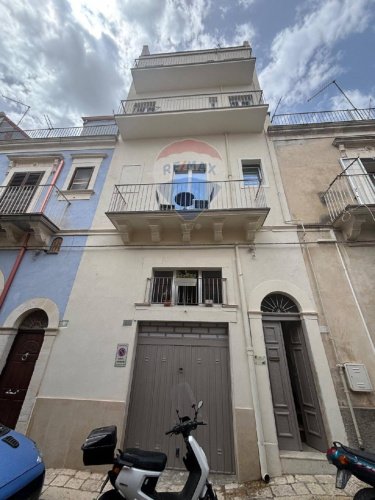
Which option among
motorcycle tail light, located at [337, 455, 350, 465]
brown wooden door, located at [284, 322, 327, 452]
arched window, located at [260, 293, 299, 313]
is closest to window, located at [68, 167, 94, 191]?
arched window, located at [260, 293, 299, 313]

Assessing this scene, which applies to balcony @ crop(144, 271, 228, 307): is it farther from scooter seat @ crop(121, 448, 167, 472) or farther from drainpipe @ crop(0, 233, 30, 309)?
drainpipe @ crop(0, 233, 30, 309)

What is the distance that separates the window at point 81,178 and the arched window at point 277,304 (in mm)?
6758

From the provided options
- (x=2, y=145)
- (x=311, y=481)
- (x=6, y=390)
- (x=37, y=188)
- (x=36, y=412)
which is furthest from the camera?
(x=2, y=145)

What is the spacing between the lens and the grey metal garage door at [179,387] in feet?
14.0

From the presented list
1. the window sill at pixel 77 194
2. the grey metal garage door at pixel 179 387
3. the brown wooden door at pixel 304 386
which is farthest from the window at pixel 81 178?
the brown wooden door at pixel 304 386

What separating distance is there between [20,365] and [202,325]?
4.50 metres

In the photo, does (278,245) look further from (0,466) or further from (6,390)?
(6,390)

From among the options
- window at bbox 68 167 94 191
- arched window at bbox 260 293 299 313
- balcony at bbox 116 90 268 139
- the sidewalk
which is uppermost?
balcony at bbox 116 90 268 139

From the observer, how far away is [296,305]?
17.3 ft

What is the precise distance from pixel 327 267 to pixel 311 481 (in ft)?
13.7

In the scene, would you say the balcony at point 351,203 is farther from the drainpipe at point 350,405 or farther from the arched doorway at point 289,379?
the drainpipe at point 350,405

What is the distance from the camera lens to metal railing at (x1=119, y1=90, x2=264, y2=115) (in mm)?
8500

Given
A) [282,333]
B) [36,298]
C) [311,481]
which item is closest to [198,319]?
[282,333]

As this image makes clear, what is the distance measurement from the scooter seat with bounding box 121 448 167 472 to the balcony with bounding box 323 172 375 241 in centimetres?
619
